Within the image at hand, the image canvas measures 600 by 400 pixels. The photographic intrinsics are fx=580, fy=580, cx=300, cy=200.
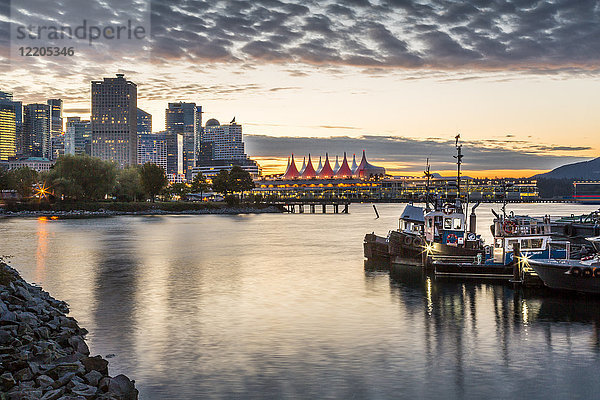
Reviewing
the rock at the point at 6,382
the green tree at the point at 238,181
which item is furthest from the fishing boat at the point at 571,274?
the green tree at the point at 238,181

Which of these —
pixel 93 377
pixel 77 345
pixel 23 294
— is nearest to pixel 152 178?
pixel 23 294

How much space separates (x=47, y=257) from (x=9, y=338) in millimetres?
41118

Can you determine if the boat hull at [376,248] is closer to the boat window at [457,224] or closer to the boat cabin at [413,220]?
the boat cabin at [413,220]

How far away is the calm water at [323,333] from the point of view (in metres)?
18.3

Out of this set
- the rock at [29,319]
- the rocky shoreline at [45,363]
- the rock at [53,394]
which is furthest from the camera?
the rock at [29,319]

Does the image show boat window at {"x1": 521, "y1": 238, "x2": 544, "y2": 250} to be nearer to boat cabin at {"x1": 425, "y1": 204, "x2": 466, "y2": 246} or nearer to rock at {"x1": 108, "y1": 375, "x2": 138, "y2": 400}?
boat cabin at {"x1": 425, "y1": 204, "x2": 466, "y2": 246}

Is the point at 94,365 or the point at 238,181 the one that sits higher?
the point at 238,181

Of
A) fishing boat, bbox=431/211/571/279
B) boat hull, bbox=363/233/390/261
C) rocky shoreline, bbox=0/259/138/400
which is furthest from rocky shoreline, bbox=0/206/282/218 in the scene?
rocky shoreline, bbox=0/259/138/400

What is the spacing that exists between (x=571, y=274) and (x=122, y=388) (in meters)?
24.6

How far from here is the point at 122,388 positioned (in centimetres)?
1504

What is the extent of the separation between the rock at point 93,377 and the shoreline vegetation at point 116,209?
12829 cm

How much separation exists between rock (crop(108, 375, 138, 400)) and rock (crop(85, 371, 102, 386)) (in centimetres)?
34

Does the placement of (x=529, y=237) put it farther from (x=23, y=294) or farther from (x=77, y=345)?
(x=23, y=294)

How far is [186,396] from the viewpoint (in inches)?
674
